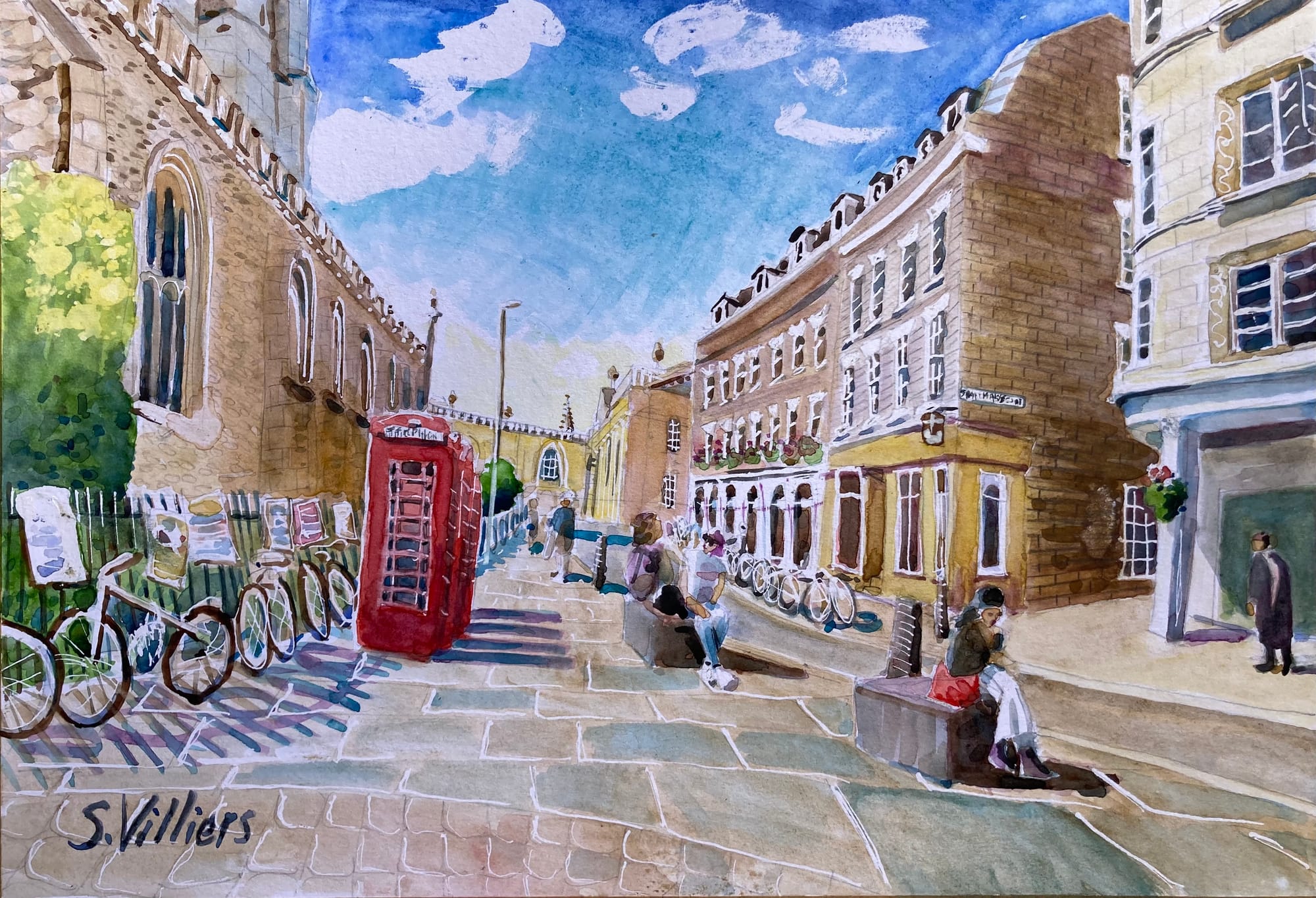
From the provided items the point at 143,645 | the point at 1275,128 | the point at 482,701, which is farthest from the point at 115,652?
the point at 1275,128

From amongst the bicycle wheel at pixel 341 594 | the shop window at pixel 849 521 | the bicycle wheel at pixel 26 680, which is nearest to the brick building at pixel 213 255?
the bicycle wheel at pixel 341 594

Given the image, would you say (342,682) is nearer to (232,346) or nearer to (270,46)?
(232,346)

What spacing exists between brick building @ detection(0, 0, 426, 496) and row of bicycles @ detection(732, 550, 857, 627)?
1.82 m

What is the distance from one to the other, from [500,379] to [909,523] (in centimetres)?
205

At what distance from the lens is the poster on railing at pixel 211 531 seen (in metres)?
3.24

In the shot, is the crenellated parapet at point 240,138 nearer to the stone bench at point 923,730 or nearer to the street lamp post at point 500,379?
the street lamp post at point 500,379

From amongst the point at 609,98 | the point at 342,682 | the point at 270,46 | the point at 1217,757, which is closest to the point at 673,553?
the point at 342,682

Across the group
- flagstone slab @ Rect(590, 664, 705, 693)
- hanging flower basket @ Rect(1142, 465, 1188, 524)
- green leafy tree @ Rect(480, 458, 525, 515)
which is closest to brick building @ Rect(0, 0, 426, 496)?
green leafy tree @ Rect(480, 458, 525, 515)

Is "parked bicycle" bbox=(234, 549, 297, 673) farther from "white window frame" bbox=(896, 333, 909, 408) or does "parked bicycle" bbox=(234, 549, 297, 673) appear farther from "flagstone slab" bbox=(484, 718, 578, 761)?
"white window frame" bbox=(896, 333, 909, 408)

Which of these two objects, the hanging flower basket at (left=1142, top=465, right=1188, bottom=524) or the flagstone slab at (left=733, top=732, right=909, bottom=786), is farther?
the hanging flower basket at (left=1142, top=465, right=1188, bottom=524)

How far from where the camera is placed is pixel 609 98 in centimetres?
356

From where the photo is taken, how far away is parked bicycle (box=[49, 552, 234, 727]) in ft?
9.94

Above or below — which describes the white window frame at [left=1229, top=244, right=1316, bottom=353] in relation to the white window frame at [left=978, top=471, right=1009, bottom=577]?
above

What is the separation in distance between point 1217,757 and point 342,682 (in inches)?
154
